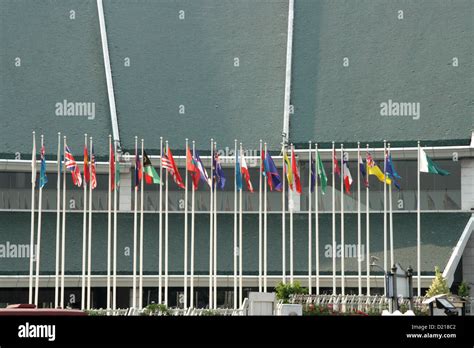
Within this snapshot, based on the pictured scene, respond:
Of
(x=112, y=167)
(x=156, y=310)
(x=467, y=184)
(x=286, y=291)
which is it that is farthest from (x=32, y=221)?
(x=467, y=184)

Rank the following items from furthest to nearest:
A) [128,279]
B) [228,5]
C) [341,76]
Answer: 1. [228,5]
2. [341,76]
3. [128,279]

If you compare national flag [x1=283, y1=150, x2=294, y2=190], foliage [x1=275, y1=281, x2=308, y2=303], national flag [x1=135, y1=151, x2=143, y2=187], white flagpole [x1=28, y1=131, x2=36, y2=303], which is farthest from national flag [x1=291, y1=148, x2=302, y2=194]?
white flagpole [x1=28, y1=131, x2=36, y2=303]

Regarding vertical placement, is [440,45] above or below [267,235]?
above

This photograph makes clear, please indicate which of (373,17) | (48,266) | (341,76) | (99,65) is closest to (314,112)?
(341,76)

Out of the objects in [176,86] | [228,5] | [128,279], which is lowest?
[128,279]

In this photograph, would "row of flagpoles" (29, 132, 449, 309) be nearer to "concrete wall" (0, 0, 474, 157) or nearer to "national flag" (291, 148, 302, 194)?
"national flag" (291, 148, 302, 194)

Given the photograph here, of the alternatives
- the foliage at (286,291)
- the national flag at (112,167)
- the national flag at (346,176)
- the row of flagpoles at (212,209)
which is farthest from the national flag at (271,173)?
the national flag at (112,167)

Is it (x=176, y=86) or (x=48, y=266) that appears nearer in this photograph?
(x=48, y=266)

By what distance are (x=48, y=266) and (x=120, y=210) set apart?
18.7 ft

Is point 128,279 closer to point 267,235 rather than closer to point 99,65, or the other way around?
point 267,235

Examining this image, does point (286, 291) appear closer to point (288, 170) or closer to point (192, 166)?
point (288, 170)

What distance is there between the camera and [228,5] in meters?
77.8

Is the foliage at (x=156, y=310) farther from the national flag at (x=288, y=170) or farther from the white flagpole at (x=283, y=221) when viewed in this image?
the national flag at (x=288, y=170)

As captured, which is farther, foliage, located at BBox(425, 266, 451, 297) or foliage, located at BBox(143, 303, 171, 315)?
foliage, located at BBox(425, 266, 451, 297)
